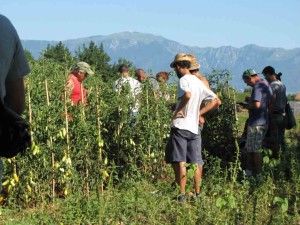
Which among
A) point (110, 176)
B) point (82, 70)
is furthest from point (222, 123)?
point (110, 176)

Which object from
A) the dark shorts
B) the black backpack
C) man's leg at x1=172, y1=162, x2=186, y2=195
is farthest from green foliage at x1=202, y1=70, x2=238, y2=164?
the black backpack

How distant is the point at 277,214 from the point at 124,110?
2806mm

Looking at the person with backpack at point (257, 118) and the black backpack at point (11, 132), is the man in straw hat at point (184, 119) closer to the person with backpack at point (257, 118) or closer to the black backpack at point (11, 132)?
the person with backpack at point (257, 118)

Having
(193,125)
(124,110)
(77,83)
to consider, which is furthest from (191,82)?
(77,83)

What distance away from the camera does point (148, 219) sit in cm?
639

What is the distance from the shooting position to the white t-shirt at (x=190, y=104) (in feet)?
23.4

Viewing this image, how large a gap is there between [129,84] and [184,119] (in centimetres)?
150

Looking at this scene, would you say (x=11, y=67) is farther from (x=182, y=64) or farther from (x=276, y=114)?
(x=276, y=114)

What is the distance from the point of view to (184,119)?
23.5ft

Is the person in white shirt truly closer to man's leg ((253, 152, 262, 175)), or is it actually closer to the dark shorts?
the dark shorts

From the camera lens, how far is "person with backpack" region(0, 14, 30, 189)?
9.27 ft

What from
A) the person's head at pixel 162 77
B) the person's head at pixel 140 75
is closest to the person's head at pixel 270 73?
the person's head at pixel 162 77

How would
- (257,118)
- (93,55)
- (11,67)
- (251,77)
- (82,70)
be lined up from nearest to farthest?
(11,67)
(82,70)
(257,118)
(251,77)
(93,55)

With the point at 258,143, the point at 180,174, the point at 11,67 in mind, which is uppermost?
the point at 11,67
